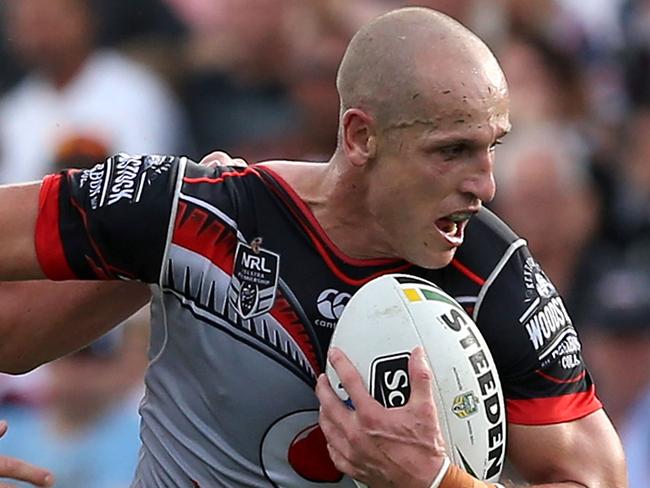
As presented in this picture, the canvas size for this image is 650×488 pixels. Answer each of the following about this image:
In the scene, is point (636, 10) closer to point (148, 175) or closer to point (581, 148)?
point (581, 148)

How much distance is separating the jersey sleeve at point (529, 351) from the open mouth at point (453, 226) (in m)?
0.15

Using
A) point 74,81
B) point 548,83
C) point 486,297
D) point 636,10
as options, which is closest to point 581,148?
point 548,83

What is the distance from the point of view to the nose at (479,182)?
3.53 meters

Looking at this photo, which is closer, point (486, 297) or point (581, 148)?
point (486, 297)

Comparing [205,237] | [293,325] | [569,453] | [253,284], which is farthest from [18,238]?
[569,453]

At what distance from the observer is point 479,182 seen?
11.6 feet

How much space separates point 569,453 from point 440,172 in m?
0.76

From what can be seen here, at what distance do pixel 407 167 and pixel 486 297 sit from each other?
0.38 metres

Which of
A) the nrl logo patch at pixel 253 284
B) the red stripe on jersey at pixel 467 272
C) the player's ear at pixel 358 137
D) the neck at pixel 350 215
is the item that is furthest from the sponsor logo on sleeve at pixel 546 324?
the nrl logo patch at pixel 253 284

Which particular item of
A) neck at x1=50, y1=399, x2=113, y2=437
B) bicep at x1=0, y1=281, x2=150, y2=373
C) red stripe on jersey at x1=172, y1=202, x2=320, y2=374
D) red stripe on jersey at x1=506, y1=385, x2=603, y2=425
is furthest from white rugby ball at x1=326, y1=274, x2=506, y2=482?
neck at x1=50, y1=399, x2=113, y2=437

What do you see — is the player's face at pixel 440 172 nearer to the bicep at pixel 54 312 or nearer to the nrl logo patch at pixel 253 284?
the nrl logo patch at pixel 253 284

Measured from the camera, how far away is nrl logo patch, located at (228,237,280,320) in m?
3.76

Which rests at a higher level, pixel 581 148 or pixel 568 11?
pixel 568 11

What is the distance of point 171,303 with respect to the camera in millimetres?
3875
